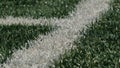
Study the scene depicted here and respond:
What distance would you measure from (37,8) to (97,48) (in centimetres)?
783

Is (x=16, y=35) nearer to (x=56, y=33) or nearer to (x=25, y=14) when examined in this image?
(x=56, y=33)

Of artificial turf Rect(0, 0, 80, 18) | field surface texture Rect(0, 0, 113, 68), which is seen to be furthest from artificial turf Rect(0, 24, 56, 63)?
artificial turf Rect(0, 0, 80, 18)

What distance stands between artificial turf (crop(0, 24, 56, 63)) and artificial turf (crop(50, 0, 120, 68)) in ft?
5.94

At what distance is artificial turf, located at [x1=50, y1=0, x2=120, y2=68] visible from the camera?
13.4 m

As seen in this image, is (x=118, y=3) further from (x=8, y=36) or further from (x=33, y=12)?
(x=8, y=36)

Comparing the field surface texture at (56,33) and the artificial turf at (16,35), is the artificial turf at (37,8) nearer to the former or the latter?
the field surface texture at (56,33)

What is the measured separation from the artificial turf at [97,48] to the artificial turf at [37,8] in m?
2.81

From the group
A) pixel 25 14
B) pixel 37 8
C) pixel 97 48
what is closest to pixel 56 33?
pixel 97 48

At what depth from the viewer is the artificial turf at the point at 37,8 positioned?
2083cm

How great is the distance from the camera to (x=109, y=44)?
15.4 meters

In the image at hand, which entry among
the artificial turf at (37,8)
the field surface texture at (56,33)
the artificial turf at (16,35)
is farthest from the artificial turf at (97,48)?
the artificial turf at (37,8)

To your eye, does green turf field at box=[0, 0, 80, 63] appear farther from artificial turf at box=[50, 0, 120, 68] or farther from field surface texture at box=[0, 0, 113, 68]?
artificial turf at box=[50, 0, 120, 68]

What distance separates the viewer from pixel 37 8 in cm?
2222

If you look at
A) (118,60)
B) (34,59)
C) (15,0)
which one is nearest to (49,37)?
(34,59)
